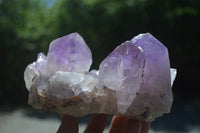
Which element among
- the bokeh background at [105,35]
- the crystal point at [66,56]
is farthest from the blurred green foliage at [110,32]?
the crystal point at [66,56]

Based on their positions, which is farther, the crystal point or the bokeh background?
the bokeh background

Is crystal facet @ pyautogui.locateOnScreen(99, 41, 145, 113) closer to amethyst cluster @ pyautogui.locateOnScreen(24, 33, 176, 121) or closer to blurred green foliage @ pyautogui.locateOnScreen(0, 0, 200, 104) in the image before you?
amethyst cluster @ pyautogui.locateOnScreen(24, 33, 176, 121)

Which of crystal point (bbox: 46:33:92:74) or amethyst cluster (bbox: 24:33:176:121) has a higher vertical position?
crystal point (bbox: 46:33:92:74)

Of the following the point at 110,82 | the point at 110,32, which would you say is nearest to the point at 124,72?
the point at 110,82

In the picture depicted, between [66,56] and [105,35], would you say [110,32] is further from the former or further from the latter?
[66,56]

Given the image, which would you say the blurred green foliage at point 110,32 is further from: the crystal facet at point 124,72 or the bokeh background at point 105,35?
the crystal facet at point 124,72

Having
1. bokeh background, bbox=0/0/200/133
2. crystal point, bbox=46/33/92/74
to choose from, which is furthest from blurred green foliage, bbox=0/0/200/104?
crystal point, bbox=46/33/92/74
